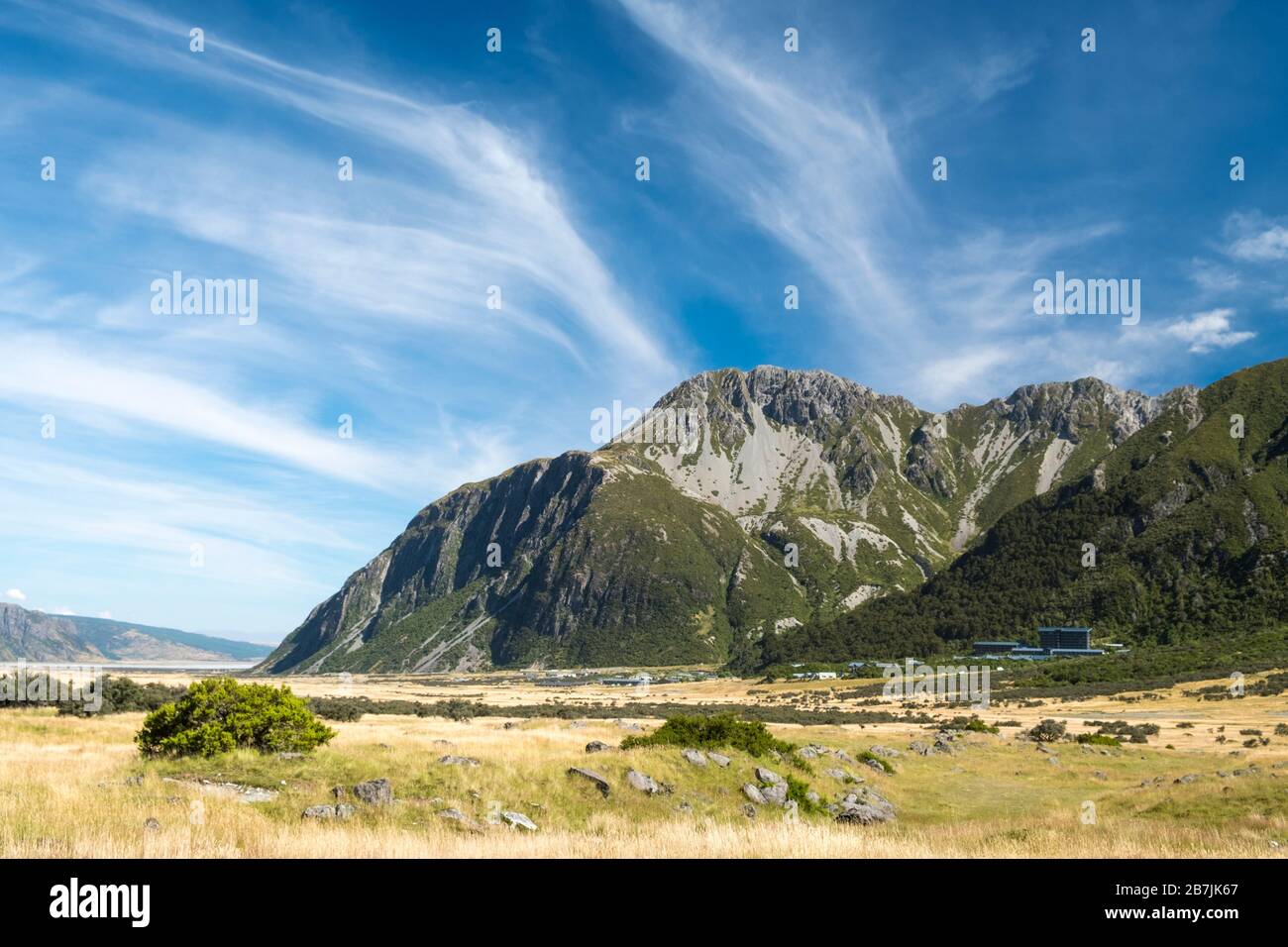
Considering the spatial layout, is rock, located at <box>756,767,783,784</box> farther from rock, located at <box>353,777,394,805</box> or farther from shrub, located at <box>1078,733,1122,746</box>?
shrub, located at <box>1078,733,1122,746</box>

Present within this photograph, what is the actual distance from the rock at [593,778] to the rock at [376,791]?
622cm

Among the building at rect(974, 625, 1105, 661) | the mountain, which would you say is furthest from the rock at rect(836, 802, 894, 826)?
the mountain

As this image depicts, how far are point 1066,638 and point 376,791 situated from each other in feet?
528

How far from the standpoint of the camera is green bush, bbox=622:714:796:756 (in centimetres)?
3130

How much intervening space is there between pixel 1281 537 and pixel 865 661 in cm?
8504

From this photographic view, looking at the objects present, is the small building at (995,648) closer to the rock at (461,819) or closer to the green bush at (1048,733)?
the green bush at (1048,733)

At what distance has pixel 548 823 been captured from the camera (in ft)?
69.6

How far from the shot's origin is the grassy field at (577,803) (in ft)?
42.2

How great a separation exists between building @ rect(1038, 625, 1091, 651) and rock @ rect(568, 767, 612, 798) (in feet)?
496

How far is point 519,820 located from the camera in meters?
20.5

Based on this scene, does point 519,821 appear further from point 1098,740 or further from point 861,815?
point 1098,740

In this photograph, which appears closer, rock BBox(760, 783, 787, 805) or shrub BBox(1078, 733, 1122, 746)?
rock BBox(760, 783, 787, 805)
